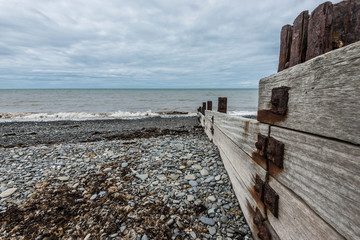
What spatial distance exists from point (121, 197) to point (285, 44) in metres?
3.46

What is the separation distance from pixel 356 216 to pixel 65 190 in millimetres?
4408

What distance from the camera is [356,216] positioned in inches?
37.2

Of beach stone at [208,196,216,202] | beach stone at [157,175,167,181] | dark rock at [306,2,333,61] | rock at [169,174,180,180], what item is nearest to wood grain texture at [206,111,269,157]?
dark rock at [306,2,333,61]

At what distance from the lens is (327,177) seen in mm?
1126

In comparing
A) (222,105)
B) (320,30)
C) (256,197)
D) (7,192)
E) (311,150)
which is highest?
(320,30)

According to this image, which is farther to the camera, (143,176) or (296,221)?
(143,176)

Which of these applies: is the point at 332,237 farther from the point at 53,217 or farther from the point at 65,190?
the point at 65,190

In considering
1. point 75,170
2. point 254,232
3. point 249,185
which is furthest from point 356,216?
point 75,170

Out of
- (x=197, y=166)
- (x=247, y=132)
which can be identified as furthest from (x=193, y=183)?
(x=247, y=132)

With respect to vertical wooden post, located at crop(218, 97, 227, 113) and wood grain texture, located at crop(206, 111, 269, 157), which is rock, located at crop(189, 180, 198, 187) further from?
vertical wooden post, located at crop(218, 97, 227, 113)

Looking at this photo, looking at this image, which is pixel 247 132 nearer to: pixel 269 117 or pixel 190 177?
pixel 269 117

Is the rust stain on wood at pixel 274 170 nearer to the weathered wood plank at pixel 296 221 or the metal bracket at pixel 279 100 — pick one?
the weathered wood plank at pixel 296 221

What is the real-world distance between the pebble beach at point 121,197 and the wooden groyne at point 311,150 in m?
1.11

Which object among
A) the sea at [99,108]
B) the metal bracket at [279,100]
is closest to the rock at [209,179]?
the metal bracket at [279,100]
